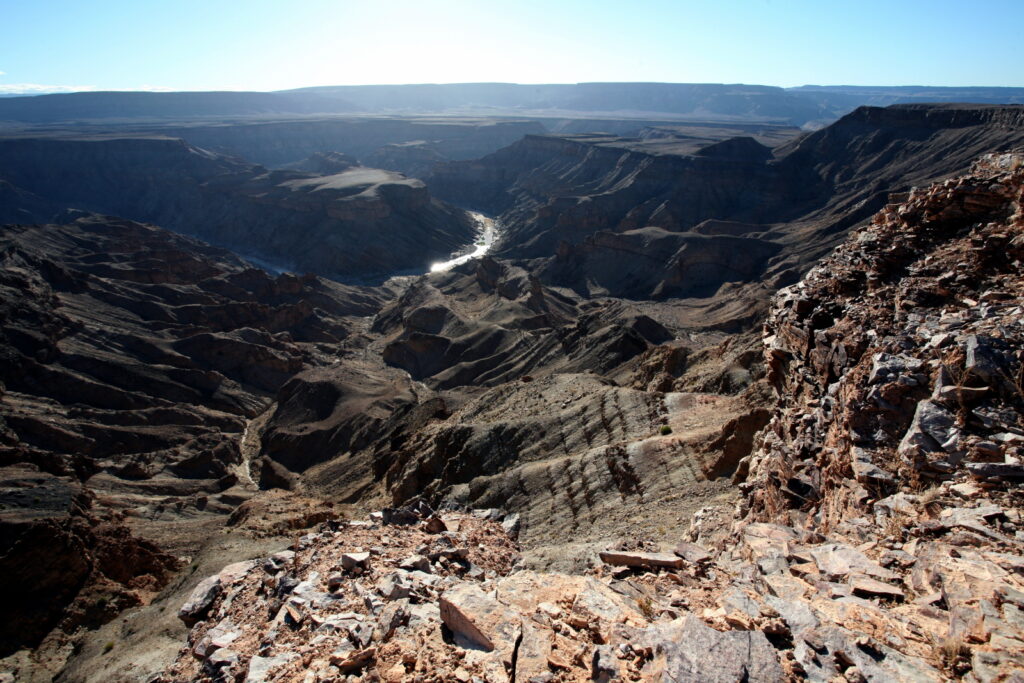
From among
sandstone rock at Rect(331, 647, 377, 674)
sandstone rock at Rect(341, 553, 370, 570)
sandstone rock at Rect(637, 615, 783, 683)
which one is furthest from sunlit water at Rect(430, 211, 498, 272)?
sandstone rock at Rect(637, 615, 783, 683)

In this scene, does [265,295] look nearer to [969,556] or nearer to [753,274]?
[753,274]

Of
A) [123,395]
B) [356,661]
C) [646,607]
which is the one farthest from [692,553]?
[123,395]

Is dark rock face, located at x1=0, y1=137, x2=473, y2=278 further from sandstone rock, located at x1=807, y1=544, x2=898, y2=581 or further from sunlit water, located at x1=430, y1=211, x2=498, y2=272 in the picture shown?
sandstone rock, located at x1=807, y1=544, x2=898, y2=581

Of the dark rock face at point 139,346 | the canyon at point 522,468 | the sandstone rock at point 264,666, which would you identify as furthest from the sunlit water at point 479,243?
the sandstone rock at point 264,666

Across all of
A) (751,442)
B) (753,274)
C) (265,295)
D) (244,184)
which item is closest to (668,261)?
(753,274)

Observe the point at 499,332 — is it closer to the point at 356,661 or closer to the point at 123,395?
the point at 123,395

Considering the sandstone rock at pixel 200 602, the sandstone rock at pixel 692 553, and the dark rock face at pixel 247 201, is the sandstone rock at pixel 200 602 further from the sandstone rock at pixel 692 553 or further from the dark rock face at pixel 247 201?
the dark rock face at pixel 247 201
